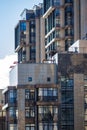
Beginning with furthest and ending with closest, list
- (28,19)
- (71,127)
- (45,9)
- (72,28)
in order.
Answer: (28,19) → (45,9) → (72,28) → (71,127)

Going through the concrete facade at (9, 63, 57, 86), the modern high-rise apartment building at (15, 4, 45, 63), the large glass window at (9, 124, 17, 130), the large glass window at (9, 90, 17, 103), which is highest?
the modern high-rise apartment building at (15, 4, 45, 63)

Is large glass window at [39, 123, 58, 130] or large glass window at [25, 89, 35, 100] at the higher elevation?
large glass window at [25, 89, 35, 100]

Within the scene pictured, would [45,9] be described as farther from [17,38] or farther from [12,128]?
[12,128]

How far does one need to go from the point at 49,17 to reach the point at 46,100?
4473 centimetres

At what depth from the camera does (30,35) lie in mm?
146750

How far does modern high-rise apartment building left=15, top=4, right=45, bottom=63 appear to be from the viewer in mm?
143000

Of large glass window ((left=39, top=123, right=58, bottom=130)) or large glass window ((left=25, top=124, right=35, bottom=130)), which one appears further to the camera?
large glass window ((left=25, top=124, right=35, bottom=130))

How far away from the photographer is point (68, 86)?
8881 centimetres

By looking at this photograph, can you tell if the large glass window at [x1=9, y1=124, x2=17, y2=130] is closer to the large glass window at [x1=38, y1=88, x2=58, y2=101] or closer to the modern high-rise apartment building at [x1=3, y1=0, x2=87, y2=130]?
the modern high-rise apartment building at [x1=3, y1=0, x2=87, y2=130]

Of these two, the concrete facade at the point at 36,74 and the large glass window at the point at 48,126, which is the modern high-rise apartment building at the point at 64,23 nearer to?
the concrete facade at the point at 36,74

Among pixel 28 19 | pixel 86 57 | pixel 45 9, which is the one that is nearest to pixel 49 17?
pixel 45 9

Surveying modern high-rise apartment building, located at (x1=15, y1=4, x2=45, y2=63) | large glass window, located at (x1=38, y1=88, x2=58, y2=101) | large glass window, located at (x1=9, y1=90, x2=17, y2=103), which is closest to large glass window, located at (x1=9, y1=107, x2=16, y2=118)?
large glass window, located at (x1=9, y1=90, x2=17, y2=103)

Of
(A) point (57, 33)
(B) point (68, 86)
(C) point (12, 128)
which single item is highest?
(A) point (57, 33)

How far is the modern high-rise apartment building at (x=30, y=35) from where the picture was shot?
469 feet
